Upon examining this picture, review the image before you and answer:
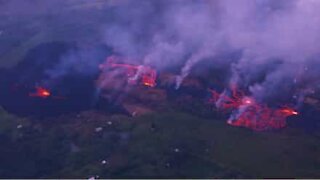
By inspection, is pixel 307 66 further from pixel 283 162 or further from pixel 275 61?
pixel 283 162

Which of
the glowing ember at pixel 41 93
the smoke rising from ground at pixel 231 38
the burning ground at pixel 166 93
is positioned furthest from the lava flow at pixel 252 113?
the glowing ember at pixel 41 93

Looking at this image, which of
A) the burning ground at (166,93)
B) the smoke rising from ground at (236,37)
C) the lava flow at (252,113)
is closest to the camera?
the burning ground at (166,93)

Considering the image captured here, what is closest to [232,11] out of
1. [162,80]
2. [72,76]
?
[162,80]

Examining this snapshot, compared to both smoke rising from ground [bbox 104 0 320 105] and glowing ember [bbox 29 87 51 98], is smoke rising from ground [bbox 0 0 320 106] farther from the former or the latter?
glowing ember [bbox 29 87 51 98]

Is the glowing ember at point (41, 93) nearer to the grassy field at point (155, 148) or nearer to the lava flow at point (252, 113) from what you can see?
the grassy field at point (155, 148)

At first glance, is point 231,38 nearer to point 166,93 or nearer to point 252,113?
point 166,93

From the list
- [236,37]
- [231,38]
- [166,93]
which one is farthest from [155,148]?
[236,37]
